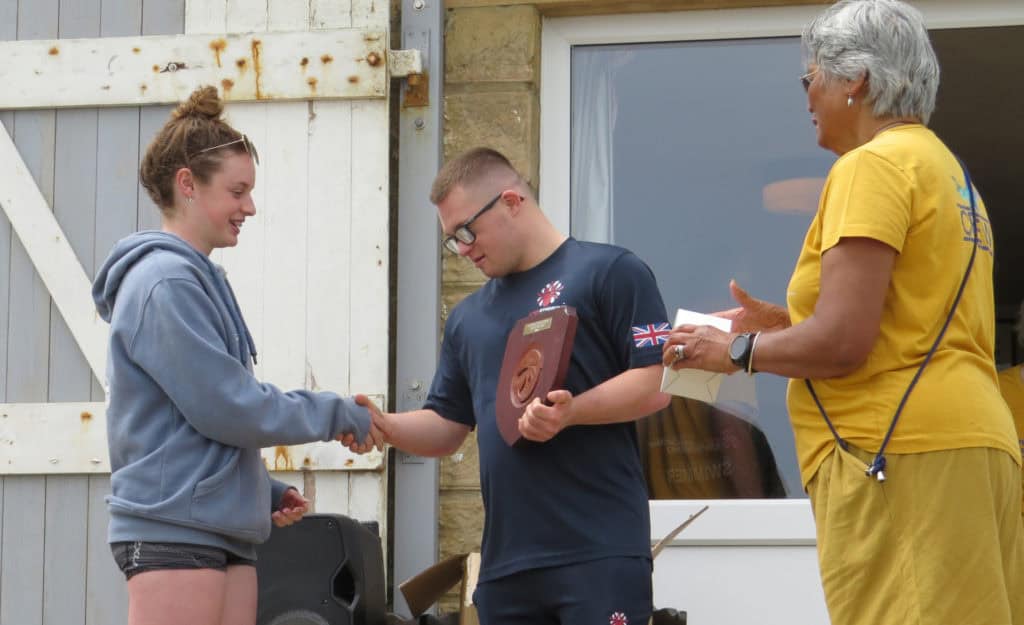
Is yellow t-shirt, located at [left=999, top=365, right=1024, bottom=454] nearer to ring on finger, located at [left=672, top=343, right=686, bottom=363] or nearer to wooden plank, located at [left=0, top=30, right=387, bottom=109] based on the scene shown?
wooden plank, located at [left=0, top=30, right=387, bottom=109]

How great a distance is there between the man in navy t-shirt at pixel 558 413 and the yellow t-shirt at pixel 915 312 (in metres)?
0.54

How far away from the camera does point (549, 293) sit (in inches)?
123

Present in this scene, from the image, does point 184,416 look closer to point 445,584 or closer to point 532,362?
point 532,362

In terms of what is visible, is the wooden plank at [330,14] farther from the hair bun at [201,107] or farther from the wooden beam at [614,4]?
the hair bun at [201,107]

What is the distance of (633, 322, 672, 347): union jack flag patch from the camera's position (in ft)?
9.80

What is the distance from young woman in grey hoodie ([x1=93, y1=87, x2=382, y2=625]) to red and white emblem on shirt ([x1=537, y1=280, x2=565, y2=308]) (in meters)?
0.55

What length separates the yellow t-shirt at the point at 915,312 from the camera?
2.47m

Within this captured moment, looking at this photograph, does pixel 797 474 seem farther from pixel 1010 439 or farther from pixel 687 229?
pixel 1010 439

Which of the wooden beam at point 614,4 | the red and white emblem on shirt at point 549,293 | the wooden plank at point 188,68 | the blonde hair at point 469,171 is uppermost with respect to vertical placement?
the wooden beam at point 614,4

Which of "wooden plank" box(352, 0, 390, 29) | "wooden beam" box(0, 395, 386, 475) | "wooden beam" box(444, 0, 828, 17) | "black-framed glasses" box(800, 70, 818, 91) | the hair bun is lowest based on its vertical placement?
"wooden beam" box(0, 395, 386, 475)

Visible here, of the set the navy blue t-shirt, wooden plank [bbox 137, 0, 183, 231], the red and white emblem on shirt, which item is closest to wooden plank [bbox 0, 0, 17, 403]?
wooden plank [bbox 137, 0, 183, 231]

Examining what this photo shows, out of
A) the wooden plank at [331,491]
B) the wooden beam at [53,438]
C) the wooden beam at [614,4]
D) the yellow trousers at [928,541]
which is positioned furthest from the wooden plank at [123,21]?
the yellow trousers at [928,541]

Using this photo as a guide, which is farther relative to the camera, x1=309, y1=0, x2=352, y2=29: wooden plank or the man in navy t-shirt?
x1=309, y1=0, x2=352, y2=29: wooden plank

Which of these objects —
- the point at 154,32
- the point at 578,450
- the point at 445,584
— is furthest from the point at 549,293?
the point at 154,32
